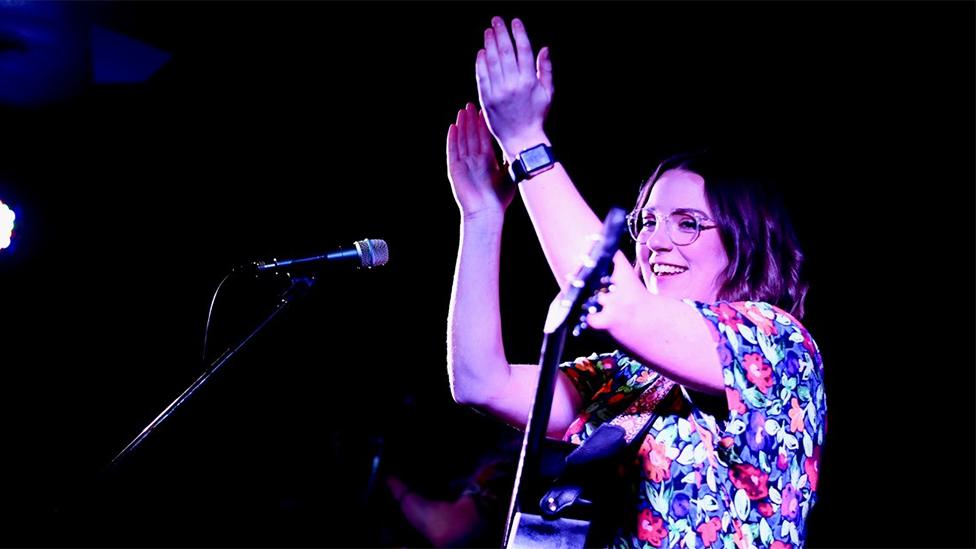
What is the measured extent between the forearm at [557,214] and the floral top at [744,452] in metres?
0.27

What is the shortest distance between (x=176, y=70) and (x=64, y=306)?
137 cm

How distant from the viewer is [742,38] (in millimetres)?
3459

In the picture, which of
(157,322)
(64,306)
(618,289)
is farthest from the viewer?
(157,322)

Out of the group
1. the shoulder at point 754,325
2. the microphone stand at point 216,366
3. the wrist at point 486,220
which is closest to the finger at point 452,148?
the wrist at point 486,220

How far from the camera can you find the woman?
1.29 meters

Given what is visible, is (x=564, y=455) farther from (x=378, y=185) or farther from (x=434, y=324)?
(x=434, y=324)

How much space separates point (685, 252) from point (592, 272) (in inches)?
28.6

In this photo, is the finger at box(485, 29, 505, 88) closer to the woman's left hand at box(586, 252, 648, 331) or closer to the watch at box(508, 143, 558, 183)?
the watch at box(508, 143, 558, 183)

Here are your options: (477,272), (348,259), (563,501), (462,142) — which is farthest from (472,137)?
(563,501)

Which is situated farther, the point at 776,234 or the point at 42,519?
the point at 42,519

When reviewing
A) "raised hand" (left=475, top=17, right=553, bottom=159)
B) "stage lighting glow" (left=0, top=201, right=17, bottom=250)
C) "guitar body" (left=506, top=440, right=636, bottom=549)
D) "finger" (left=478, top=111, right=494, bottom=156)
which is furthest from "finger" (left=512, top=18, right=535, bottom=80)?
"stage lighting glow" (left=0, top=201, right=17, bottom=250)

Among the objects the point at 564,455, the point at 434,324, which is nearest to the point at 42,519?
the point at 564,455

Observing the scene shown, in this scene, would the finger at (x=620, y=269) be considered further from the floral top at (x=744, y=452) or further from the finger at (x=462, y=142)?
the finger at (x=462, y=142)

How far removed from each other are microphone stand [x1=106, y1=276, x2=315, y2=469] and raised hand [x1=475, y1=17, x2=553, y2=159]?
3.15 ft
